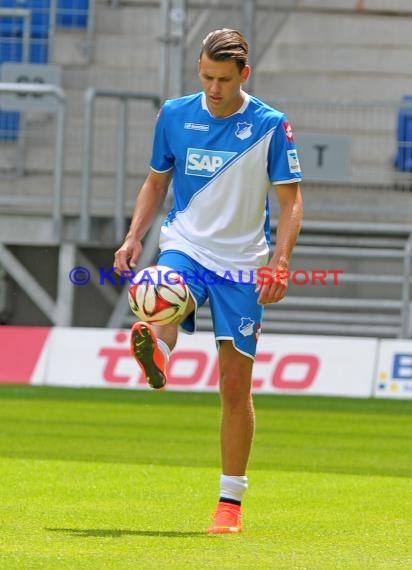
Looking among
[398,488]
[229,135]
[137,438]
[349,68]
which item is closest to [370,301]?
[349,68]

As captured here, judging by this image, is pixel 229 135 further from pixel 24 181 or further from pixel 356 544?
pixel 24 181

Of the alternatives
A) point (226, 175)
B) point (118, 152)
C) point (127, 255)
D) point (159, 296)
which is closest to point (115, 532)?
point (159, 296)

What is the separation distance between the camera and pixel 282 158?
21.8ft

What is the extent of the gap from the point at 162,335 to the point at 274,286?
0.52 meters

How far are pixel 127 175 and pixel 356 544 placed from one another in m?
13.4

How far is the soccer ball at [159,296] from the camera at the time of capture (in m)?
6.36

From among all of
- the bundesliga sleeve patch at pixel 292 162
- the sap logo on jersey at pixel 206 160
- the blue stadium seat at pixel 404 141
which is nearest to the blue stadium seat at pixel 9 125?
the blue stadium seat at pixel 404 141

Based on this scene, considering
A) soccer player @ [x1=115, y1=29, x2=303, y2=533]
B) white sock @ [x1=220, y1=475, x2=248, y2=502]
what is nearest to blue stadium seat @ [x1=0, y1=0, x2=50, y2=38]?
soccer player @ [x1=115, y1=29, x2=303, y2=533]

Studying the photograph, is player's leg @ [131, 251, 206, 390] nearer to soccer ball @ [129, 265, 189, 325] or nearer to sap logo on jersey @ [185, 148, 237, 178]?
soccer ball @ [129, 265, 189, 325]

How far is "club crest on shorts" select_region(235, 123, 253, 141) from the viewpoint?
6.64m

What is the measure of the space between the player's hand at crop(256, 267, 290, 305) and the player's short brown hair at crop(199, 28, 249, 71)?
0.89 metres

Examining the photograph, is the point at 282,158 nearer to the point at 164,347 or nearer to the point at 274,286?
the point at 274,286

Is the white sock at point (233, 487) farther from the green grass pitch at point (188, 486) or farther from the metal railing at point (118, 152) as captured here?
the metal railing at point (118, 152)

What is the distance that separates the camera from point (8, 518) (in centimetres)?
664
